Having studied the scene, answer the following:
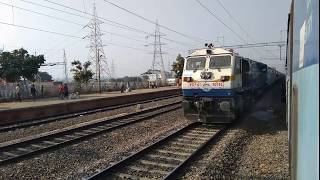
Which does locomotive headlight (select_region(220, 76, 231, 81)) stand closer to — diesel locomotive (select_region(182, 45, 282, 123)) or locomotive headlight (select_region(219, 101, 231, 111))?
diesel locomotive (select_region(182, 45, 282, 123))

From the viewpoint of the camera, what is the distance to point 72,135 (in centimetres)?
1272

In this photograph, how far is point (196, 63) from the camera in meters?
14.5

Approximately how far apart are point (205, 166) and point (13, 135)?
25.6 feet

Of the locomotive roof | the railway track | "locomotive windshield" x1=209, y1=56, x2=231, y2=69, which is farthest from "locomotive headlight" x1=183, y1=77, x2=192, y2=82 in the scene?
the railway track

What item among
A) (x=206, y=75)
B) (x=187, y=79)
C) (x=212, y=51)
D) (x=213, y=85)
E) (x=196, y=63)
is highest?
(x=212, y=51)

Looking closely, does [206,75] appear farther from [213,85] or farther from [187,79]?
[187,79]

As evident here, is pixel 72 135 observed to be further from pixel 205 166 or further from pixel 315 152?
pixel 315 152

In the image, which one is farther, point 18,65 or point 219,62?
point 18,65

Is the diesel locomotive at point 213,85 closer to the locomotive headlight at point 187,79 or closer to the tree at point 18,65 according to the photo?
the locomotive headlight at point 187,79

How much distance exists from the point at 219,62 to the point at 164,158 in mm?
6038

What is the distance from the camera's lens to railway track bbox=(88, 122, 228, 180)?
24.9 ft

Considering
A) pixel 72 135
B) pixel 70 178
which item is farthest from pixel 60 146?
pixel 70 178

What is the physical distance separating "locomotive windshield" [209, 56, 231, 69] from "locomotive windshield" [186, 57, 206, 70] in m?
0.33

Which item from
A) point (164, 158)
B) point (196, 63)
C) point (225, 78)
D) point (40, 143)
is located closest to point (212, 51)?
point (196, 63)
